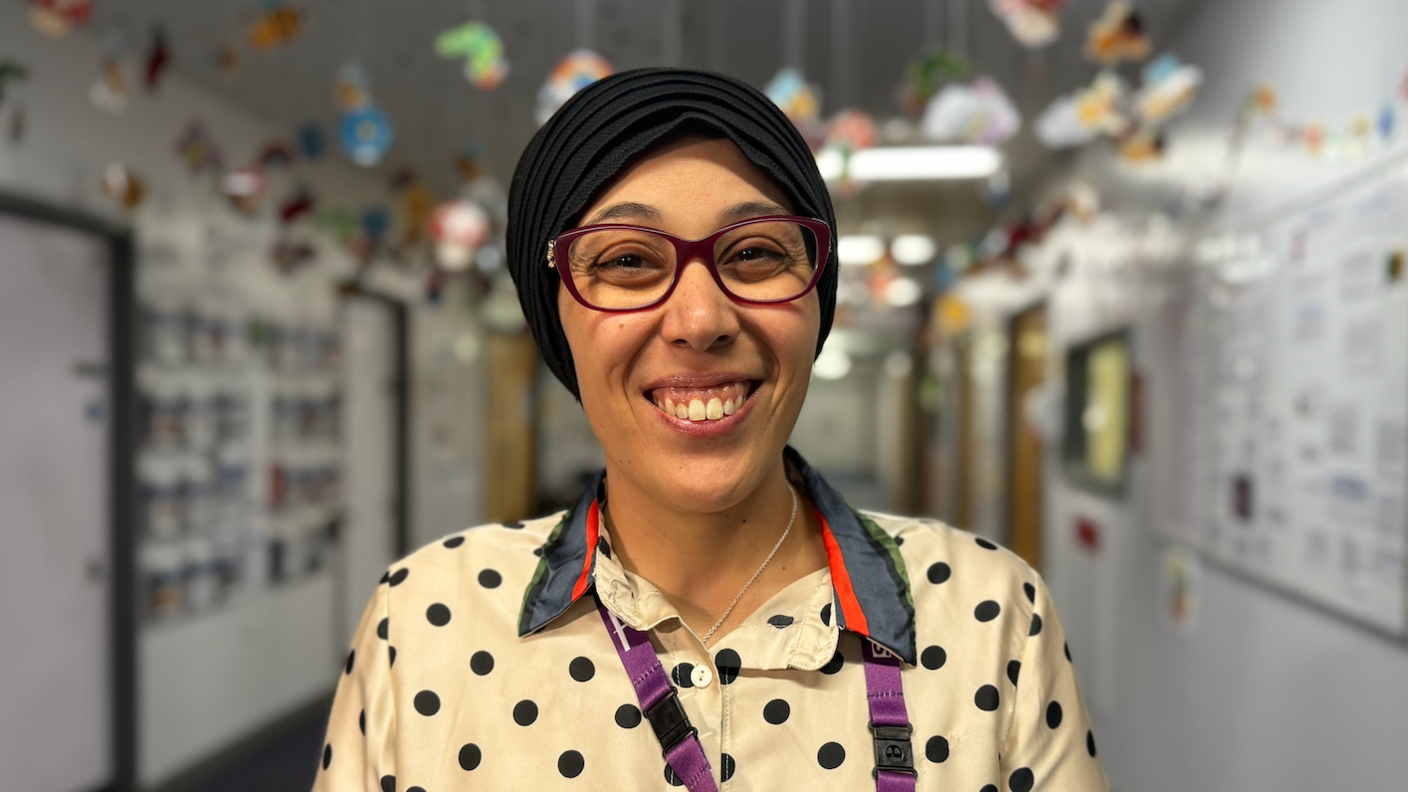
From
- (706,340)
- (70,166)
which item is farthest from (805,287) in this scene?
(70,166)

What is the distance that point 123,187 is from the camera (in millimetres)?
3281

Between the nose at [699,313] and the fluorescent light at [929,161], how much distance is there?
13.5 feet

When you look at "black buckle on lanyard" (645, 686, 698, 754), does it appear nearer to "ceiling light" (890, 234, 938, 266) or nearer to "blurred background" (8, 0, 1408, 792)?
→ "blurred background" (8, 0, 1408, 792)

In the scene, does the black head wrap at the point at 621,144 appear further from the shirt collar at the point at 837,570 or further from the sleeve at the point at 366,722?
the sleeve at the point at 366,722

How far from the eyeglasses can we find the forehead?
23mm

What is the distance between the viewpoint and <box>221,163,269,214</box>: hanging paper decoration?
3549 millimetres

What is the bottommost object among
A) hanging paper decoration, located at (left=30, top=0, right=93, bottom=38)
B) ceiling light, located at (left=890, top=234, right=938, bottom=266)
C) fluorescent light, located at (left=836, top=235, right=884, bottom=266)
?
hanging paper decoration, located at (left=30, top=0, right=93, bottom=38)

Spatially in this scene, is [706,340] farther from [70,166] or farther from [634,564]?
[70,166]

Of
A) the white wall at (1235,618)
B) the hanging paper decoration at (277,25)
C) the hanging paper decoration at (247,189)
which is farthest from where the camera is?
the hanging paper decoration at (247,189)

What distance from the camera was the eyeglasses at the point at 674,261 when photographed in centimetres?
87

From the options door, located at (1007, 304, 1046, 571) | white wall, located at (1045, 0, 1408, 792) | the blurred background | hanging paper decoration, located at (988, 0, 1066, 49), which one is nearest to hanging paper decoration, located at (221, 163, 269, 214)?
the blurred background

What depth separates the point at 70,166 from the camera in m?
3.35

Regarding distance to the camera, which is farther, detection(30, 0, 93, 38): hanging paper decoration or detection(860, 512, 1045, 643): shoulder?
detection(30, 0, 93, 38): hanging paper decoration

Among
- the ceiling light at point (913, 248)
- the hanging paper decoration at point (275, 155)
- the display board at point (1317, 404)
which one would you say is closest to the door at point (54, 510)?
the hanging paper decoration at point (275, 155)
